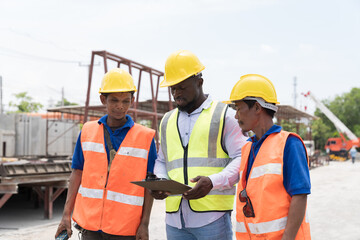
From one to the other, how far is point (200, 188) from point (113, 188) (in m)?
0.82

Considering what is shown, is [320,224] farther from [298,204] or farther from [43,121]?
[43,121]

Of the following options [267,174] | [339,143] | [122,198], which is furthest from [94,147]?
[339,143]

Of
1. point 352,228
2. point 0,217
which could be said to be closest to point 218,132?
point 352,228

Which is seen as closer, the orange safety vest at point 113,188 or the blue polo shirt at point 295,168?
the blue polo shirt at point 295,168

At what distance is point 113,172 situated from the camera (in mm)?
2893

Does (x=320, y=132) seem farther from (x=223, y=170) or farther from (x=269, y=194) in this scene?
(x=269, y=194)

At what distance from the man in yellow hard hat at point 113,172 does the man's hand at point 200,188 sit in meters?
0.64

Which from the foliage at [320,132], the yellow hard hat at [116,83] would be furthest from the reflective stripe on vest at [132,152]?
the foliage at [320,132]

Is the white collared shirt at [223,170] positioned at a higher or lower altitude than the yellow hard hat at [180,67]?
lower

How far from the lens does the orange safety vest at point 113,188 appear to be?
9.29ft

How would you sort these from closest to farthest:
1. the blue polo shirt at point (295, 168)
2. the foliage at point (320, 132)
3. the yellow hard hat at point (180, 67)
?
the blue polo shirt at point (295, 168) → the yellow hard hat at point (180, 67) → the foliage at point (320, 132)

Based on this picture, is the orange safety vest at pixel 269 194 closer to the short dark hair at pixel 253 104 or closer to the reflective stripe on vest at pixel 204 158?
the short dark hair at pixel 253 104

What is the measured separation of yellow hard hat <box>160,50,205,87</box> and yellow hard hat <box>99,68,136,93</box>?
1.46ft

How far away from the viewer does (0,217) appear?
485 inches
